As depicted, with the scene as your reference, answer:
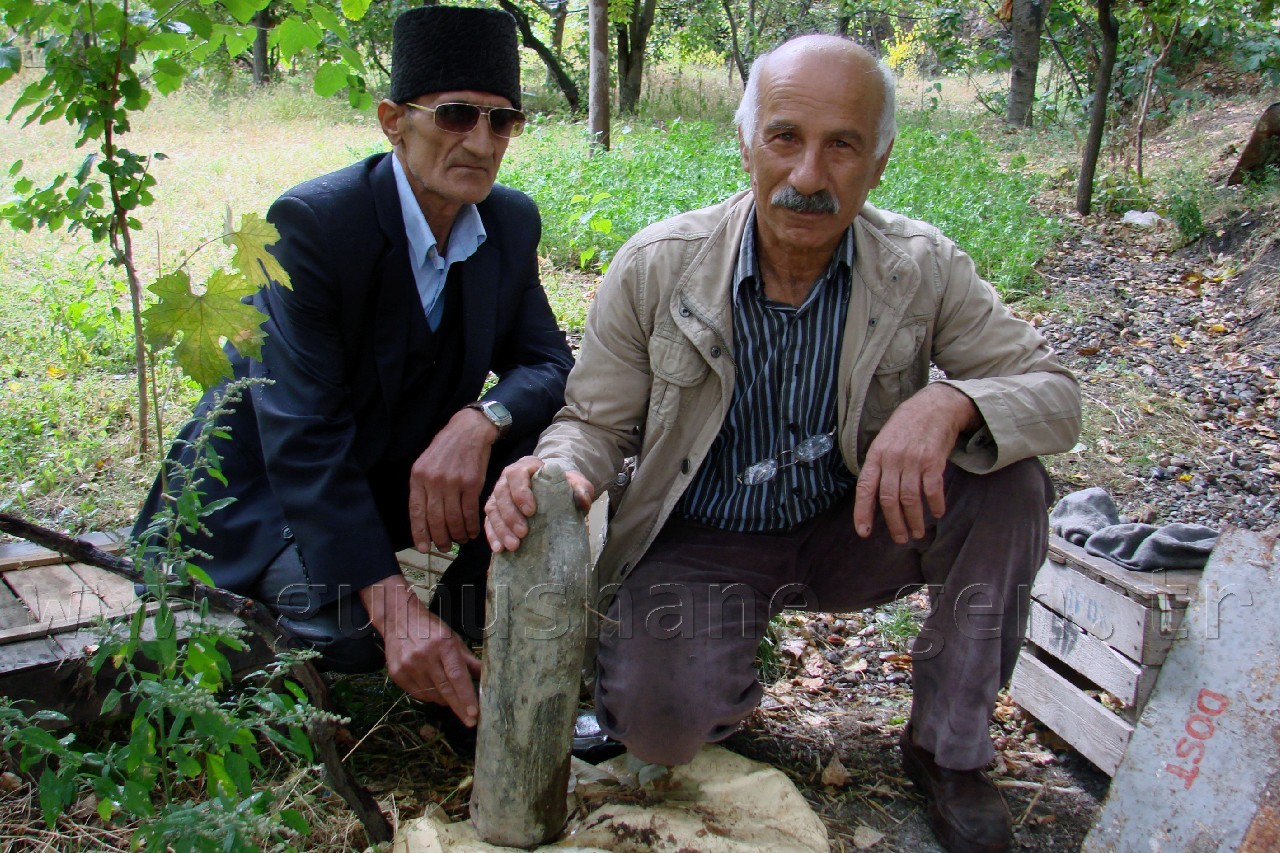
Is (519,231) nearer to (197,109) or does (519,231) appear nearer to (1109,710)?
(1109,710)

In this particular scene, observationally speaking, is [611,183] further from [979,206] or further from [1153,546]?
[1153,546]

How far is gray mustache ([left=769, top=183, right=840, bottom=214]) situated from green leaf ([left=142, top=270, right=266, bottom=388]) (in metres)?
1.18

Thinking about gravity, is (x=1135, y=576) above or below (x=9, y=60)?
below

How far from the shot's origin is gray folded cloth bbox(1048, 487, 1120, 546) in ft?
8.86

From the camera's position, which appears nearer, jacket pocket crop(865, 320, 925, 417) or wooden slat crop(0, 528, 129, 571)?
jacket pocket crop(865, 320, 925, 417)

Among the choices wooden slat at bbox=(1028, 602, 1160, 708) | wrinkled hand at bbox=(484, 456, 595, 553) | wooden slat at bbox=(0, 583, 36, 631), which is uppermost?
wrinkled hand at bbox=(484, 456, 595, 553)

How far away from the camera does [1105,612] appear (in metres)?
2.41

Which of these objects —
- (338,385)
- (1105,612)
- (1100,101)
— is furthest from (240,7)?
(1100,101)

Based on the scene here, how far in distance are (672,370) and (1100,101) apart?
23.9ft

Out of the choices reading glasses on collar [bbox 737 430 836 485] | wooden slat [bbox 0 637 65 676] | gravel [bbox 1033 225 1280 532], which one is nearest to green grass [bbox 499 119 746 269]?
gravel [bbox 1033 225 1280 532]

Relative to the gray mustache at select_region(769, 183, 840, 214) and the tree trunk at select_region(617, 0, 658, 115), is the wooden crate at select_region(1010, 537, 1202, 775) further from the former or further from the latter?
the tree trunk at select_region(617, 0, 658, 115)

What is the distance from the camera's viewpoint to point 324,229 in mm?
2457

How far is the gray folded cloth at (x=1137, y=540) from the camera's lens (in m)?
2.46

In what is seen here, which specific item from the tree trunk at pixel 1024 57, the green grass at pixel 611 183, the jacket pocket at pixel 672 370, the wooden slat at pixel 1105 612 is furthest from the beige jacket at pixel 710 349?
the tree trunk at pixel 1024 57
